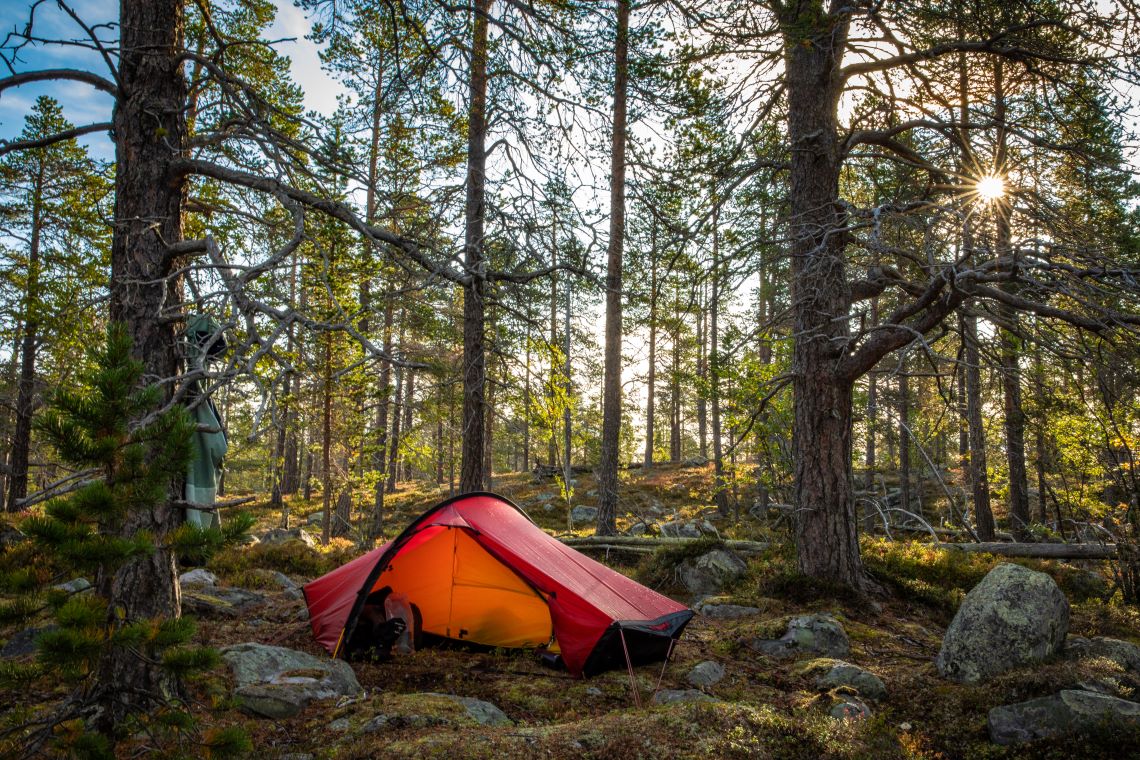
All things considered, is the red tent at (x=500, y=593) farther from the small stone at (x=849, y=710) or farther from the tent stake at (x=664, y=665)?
the small stone at (x=849, y=710)

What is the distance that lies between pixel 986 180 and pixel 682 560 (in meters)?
5.73

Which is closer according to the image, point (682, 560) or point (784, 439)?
point (682, 560)

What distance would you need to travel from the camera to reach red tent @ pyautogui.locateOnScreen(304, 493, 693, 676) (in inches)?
207

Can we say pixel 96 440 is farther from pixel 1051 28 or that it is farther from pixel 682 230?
pixel 1051 28

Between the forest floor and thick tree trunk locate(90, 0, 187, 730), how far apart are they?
23.3 inches

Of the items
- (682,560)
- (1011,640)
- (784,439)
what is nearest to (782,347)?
(784,439)

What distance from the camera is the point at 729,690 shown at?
4723 mm

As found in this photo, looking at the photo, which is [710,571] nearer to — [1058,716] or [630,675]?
[630,675]

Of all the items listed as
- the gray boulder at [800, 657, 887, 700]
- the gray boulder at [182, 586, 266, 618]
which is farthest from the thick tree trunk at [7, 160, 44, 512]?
the gray boulder at [800, 657, 887, 700]

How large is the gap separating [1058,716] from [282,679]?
4.99m

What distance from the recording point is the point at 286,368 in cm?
281

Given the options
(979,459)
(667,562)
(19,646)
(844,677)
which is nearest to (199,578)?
(19,646)

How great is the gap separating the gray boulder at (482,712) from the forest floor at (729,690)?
13 centimetres

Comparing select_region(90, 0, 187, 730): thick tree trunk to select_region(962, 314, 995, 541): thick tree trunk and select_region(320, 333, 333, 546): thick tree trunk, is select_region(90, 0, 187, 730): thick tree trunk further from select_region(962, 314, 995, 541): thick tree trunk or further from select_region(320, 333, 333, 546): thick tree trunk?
select_region(962, 314, 995, 541): thick tree trunk
